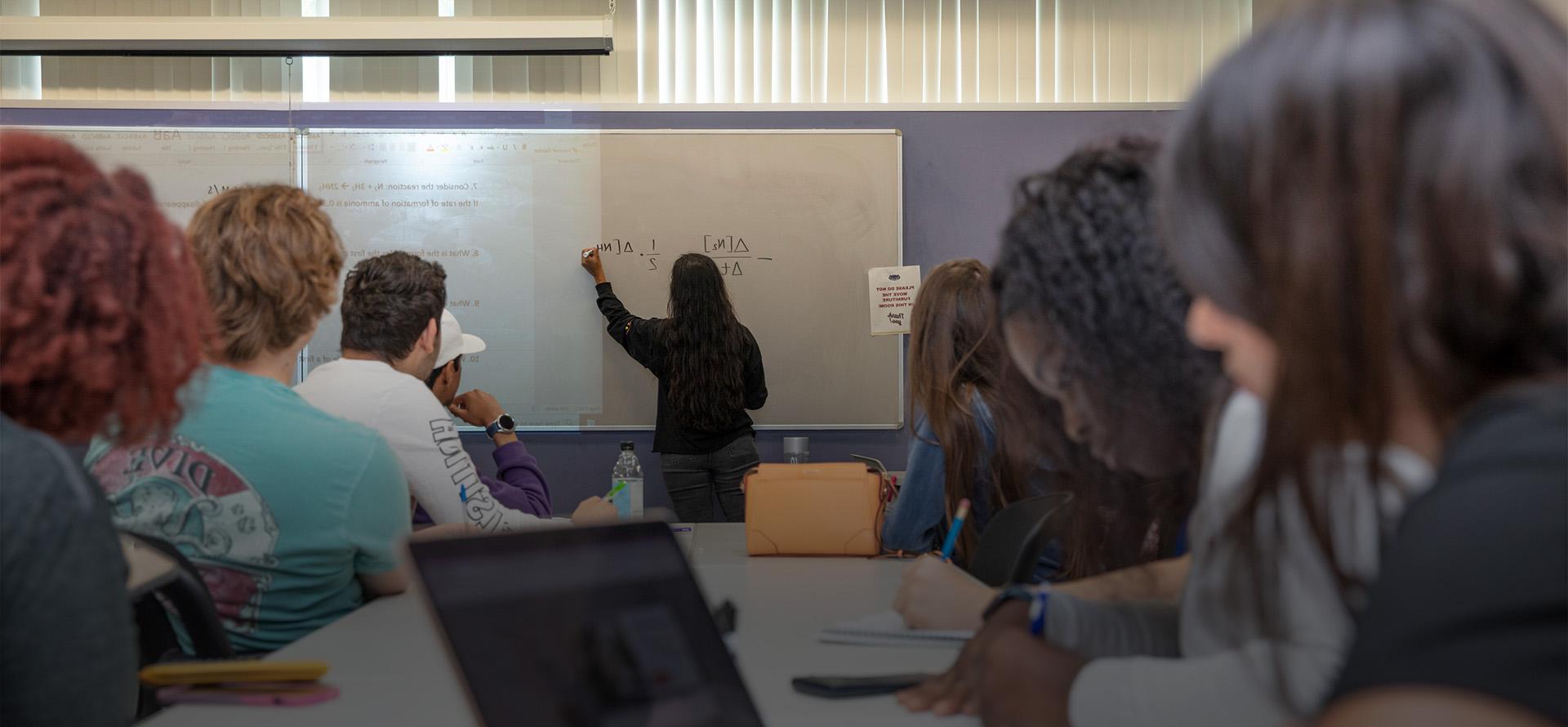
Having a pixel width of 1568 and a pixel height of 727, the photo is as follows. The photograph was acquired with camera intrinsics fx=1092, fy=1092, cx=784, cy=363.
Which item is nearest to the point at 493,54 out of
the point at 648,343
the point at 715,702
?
the point at 648,343

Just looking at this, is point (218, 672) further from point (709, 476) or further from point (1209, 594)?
point (709, 476)

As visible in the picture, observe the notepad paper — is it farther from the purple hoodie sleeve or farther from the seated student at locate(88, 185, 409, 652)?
the purple hoodie sleeve

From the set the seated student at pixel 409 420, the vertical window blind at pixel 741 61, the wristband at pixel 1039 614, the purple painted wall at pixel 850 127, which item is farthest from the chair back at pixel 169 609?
the vertical window blind at pixel 741 61

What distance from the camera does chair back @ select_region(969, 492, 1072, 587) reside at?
154 cm

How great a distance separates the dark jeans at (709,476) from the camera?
165 inches

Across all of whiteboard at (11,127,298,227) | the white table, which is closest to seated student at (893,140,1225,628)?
the white table

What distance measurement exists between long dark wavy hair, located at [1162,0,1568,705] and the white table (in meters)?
0.59

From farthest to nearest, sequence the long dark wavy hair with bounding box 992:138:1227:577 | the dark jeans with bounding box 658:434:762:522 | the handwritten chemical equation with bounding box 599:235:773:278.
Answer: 1. the handwritten chemical equation with bounding box 599:235:773:278
2. the dark jeans with bounding box 658:434:762:522
3. the long dark wavy hair with bounding box 992:138:1227:577

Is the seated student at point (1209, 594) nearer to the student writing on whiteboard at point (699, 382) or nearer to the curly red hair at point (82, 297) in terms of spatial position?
the curly red hair at point (82, 297)

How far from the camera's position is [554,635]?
77 centimetres

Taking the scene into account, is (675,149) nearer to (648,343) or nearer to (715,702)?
(648,343)

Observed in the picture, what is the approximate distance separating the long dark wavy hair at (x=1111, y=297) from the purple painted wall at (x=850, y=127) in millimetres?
3493

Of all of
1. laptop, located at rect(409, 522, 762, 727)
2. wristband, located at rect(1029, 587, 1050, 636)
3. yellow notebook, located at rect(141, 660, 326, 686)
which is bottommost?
yellow notebook, located at rect(141, 660, 326, 686)

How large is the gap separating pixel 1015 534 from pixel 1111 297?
0.93 meters
